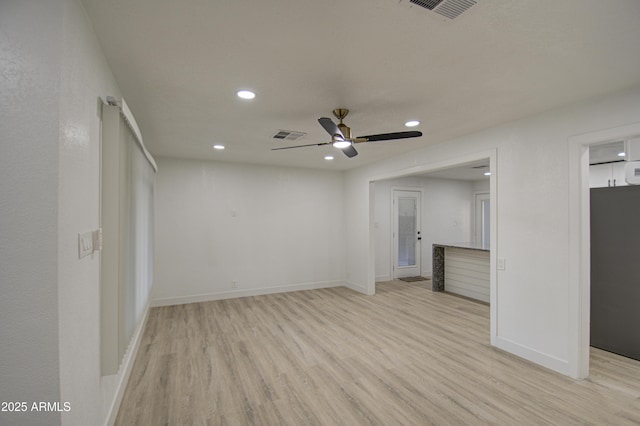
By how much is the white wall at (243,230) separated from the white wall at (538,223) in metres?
3.49

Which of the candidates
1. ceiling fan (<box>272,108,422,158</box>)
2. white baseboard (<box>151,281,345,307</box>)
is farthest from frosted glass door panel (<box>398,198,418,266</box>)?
ceiling fan (<box>272,108,422,158</box>)

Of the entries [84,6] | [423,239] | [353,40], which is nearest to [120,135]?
[84,6]

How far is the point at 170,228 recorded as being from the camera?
17.1ft

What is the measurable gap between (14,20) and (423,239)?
7.76 m

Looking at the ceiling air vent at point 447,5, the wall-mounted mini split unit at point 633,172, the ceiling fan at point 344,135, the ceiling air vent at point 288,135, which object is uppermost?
the ceiling air vent at point 447,5

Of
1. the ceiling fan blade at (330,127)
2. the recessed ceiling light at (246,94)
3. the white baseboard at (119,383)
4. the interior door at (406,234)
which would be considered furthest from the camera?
the interior door at (406,234)

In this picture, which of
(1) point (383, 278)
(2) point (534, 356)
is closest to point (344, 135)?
(2) point (534, 356)

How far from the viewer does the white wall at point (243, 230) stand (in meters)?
5.25

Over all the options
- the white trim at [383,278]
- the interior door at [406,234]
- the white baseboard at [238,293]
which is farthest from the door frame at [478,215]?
the white baseboard at [238,293]

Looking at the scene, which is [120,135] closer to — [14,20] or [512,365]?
[14,20]

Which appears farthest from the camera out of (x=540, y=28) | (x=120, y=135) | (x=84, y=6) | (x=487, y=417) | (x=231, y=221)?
(x=231, y=221)

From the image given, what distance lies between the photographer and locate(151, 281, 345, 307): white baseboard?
5.20m

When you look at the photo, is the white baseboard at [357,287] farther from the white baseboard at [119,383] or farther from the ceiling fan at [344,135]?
the white baseboard at [119,383]

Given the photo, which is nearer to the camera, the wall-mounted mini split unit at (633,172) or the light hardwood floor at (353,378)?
the light hardwood floor at (353,378)
